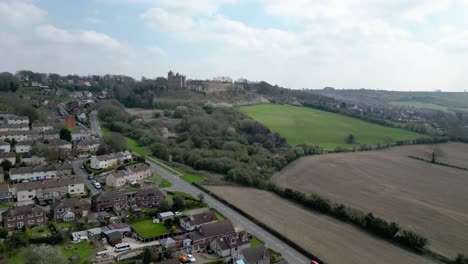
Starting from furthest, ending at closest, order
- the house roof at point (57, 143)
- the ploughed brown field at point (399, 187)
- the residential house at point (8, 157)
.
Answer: the house roof at point (57, 143)
the residential house at point (8, 157)
the ploughed brown field at point (399, 187)

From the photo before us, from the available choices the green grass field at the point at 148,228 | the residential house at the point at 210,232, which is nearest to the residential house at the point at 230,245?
the residential house at the point at 210,232

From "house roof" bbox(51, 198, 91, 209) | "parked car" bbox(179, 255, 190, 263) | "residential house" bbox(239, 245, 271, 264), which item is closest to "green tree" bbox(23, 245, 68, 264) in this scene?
"parked car" bbox(179, 255, 190, 263)

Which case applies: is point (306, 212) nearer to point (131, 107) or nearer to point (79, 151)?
point (79, 151)

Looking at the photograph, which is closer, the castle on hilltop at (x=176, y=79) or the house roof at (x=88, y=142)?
the house roof at (x=88, y=142)

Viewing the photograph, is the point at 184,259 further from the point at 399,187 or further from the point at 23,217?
the point at 399,187

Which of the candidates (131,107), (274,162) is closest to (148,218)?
(274,162)

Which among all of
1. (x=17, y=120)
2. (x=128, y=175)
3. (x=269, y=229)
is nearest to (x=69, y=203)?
(x=128, y=175)

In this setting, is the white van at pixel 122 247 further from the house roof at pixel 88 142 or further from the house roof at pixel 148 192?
the house roof at pixel 88 142
